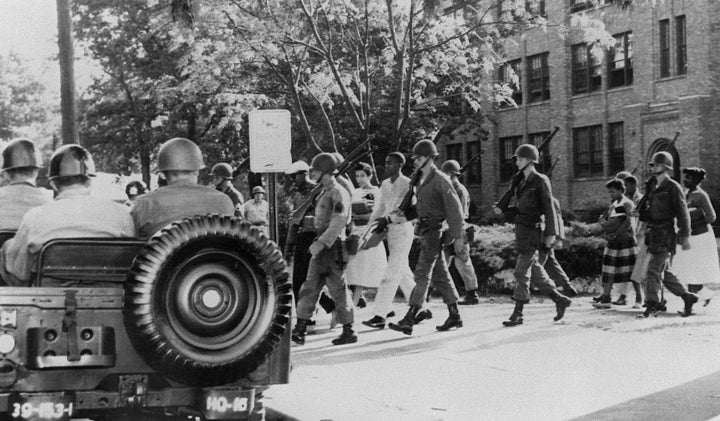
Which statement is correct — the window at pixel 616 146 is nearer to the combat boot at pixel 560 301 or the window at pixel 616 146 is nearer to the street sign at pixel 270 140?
the combat boot at pixel 560 301

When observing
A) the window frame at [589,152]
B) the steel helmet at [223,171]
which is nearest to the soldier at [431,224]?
the steel helmet at [223,171]

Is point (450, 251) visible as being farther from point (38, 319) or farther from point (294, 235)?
point (38, 319)

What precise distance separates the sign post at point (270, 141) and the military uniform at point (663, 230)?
479 cm

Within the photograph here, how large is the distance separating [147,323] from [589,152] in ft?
118

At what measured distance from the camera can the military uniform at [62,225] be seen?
19.2 ft

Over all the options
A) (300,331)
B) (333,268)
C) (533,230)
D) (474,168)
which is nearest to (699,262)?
(533,230)

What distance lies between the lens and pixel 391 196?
41.6 ft

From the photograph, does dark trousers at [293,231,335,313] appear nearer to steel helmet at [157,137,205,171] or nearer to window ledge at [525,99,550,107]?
steel helmet at [157,137,205,171]

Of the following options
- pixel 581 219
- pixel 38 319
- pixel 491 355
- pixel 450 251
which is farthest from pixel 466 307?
pixel 581 219

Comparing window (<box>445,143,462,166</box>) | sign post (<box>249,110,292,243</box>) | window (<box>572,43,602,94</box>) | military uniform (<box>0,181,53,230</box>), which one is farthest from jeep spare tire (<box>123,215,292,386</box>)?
window (<box>445,143,462,166</box>)

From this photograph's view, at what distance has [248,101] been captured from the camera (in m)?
23.8

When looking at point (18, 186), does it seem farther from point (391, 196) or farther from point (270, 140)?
point (391, 196)

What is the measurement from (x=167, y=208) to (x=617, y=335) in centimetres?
651

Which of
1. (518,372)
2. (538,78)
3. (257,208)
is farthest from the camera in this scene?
(538,78)
